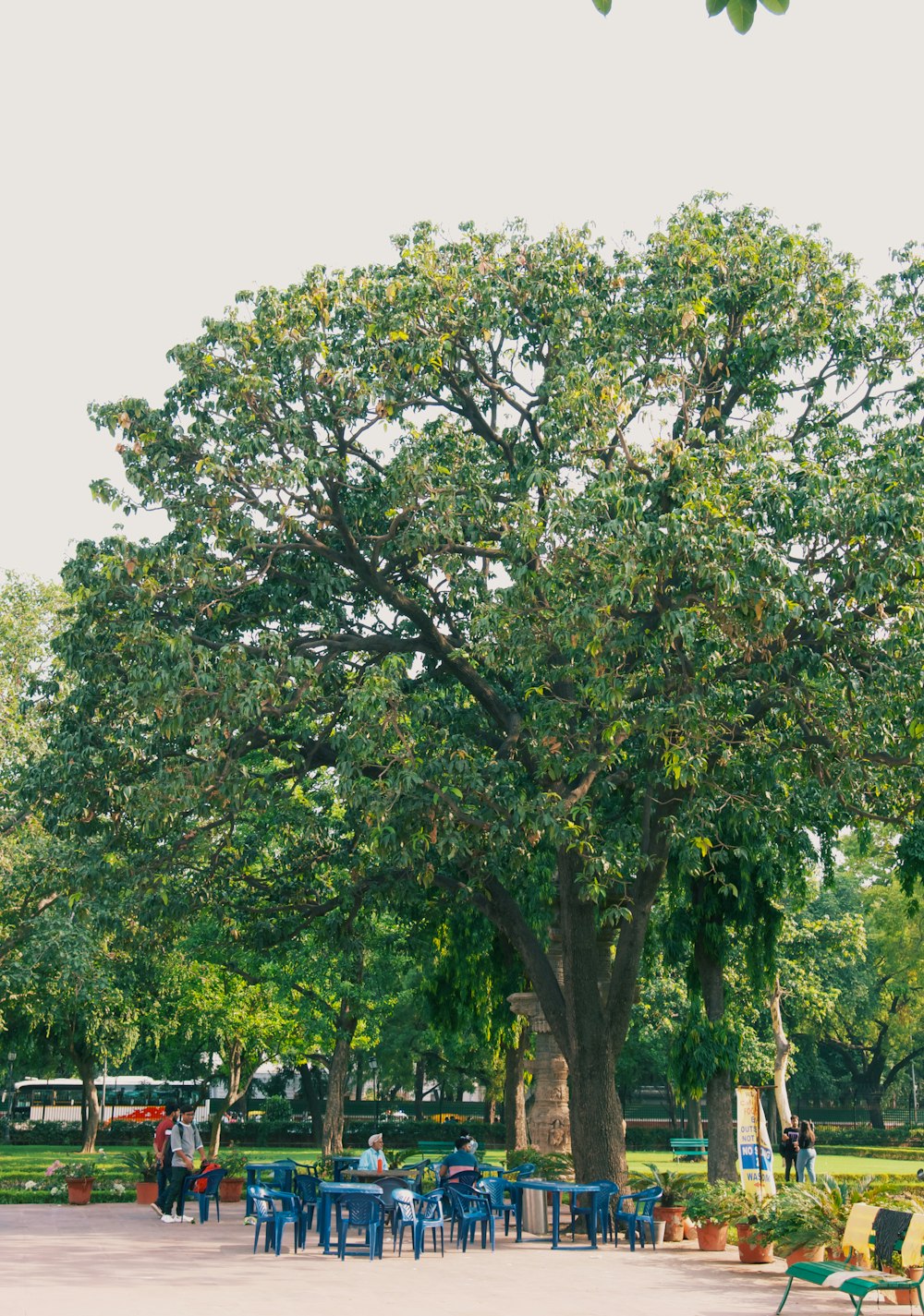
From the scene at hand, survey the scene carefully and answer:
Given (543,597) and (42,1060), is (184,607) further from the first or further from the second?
(42,1060)

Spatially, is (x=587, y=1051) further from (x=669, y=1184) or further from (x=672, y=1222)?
(x=672, y=1222)

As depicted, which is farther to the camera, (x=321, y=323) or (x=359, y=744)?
(x=321, y=323)

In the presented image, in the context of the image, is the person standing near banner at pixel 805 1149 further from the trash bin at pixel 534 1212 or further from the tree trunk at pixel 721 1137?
the trash bin at pixel 534 1212

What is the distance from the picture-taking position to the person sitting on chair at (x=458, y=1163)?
15719 mm

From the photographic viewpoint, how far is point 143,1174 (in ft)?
73.6

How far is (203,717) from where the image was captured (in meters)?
14.7

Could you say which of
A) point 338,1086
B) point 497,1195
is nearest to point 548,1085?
point 497,1195

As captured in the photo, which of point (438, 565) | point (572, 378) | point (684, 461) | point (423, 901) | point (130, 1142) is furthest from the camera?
point (130, 1142)

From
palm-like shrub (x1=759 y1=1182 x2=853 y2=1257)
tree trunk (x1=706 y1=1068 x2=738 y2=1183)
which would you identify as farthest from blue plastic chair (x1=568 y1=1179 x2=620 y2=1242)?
tree trunk (x1=706 y1=1068 x2=738 y2=1183)

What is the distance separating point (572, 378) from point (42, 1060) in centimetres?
4269

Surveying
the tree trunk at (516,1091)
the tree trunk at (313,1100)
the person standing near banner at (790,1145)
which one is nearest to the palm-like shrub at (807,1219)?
the person standing near banner at (790,1145)

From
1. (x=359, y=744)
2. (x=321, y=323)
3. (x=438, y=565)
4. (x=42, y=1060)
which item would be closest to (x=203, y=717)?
(x=359, y=744)

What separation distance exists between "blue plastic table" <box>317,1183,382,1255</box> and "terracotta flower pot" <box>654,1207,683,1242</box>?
384 centimetres

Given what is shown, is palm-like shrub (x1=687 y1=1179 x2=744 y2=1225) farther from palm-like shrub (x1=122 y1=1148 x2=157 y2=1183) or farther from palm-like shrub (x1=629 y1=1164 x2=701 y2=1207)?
palm-like shrub (x1=122 y1=1148 x2=157 y2=1183)
